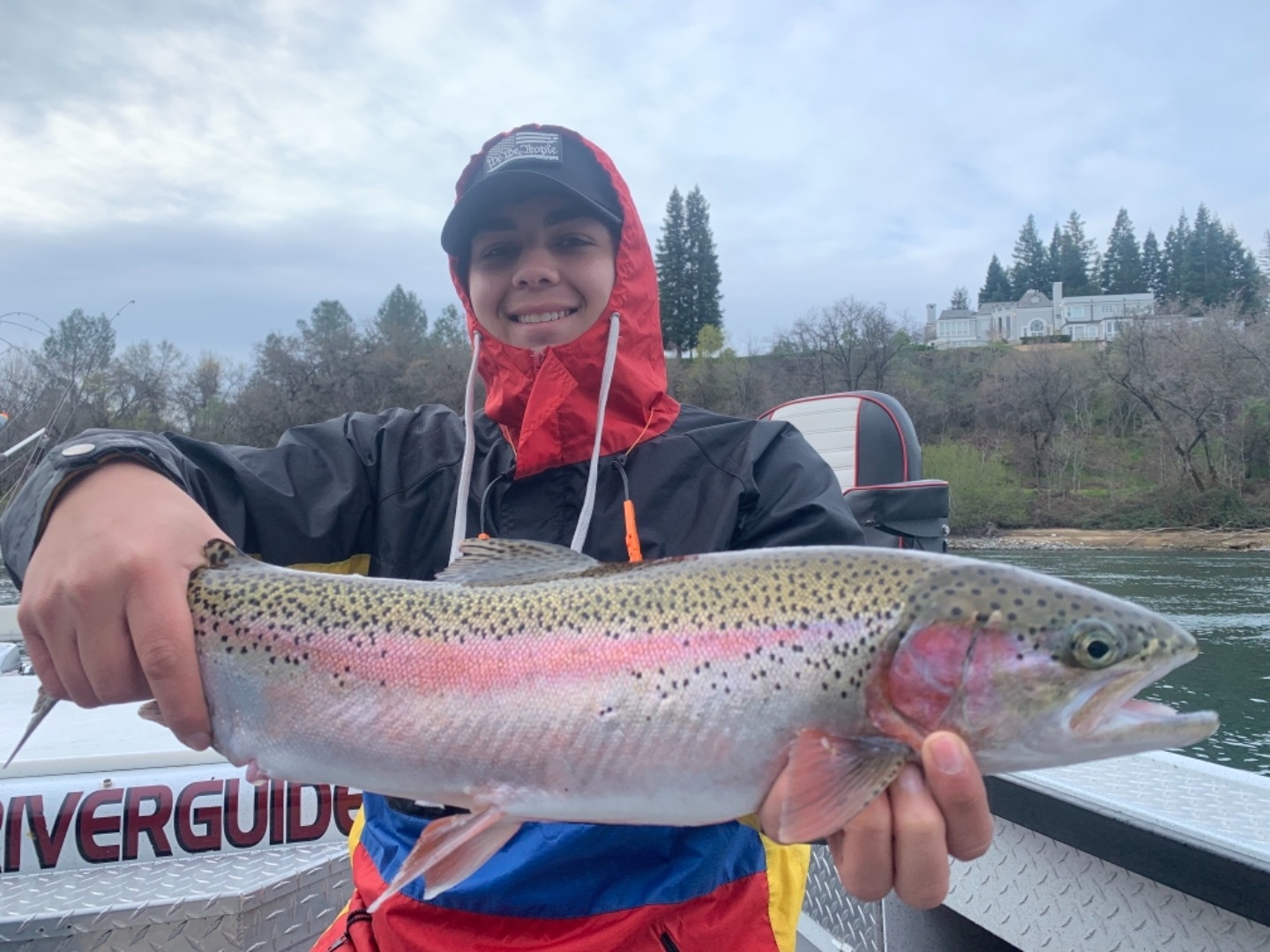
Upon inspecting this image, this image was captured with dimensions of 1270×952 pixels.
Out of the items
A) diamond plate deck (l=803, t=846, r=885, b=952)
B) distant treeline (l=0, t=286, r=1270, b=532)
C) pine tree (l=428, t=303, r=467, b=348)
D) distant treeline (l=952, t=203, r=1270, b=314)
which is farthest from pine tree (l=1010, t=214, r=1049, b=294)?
diamond plate deck (l=803, t=846, r=885, b=952)

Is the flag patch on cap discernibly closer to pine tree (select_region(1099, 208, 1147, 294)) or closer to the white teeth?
the white teeth

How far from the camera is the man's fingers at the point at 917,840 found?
5.81 ft

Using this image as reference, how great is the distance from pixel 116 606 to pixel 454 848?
2.97ft

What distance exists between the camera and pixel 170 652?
189 centimetres

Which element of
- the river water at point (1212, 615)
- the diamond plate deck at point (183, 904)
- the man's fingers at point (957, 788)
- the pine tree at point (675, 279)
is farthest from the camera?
the pine tree at point (675, 279)

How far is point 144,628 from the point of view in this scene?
1.87 metres

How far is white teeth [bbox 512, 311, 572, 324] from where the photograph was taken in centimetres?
292

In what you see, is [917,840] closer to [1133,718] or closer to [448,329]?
[1133,718]

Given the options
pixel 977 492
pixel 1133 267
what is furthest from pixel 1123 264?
pixel 977 492

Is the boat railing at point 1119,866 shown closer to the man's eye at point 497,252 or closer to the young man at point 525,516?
the young man at point 525,516

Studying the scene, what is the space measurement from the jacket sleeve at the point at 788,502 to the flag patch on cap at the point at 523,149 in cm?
116

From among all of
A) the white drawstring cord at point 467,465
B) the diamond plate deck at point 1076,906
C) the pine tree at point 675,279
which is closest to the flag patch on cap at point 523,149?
the white drawstring cord at point 467,465

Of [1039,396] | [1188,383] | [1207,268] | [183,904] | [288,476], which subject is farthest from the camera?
[1207,268]

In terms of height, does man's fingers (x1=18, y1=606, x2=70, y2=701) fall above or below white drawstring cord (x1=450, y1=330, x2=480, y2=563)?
below
